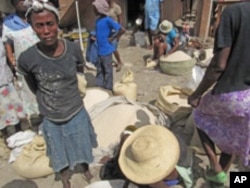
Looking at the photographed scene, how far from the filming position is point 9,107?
3188 mm

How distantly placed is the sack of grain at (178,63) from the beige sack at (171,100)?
1224 mm

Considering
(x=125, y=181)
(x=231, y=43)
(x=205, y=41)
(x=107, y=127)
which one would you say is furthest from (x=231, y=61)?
(x=205, y=41)

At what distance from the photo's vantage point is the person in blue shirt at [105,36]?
4.06 m

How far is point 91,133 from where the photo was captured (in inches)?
99.3

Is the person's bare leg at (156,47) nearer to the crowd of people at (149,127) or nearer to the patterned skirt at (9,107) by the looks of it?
the patterned skirt at (9,107)

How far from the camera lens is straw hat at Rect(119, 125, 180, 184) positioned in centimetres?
229

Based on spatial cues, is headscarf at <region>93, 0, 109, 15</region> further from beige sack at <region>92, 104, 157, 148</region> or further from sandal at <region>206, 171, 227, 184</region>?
sandal at <region>206, 171, 227, 184</region>

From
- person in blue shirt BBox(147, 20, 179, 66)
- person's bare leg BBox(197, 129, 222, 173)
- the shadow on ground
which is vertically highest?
person in blue shirt BBox(147, 20, 179, 66)

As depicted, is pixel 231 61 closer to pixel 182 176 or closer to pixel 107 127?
pixel 182 176

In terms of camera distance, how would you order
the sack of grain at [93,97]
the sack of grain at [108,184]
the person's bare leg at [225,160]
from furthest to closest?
the sack of grain at [93,97] → the sack of grain at [108,184] → the person's bare leg at [225,160]

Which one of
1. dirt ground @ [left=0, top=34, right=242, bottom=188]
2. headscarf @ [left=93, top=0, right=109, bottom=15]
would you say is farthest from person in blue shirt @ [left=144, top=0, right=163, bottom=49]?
headscarf @ [left=93, top=0, right=109, bottom=15]

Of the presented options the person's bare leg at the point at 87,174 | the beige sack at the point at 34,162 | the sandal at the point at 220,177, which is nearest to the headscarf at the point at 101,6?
Answer: the beige sack at the point at 34,162

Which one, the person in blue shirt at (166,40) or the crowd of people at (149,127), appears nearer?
the crowd of people at (149,127)

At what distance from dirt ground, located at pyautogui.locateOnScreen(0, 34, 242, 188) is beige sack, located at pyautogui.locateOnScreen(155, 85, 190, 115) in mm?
543
